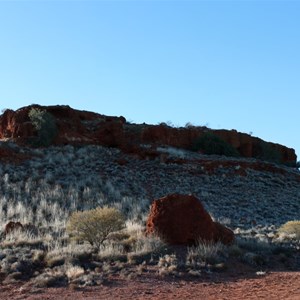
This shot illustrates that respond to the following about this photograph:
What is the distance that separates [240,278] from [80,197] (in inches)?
541

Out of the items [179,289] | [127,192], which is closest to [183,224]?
[179,289]

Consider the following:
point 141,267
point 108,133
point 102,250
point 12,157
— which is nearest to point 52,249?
point 102,250

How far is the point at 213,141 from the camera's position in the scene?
3931cm

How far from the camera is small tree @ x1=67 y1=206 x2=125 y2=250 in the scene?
14133 millimetres

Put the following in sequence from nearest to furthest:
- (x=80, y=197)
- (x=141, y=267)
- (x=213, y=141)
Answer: (x=141, y=267) → (x=80, y=197) → (x=213, y=141)

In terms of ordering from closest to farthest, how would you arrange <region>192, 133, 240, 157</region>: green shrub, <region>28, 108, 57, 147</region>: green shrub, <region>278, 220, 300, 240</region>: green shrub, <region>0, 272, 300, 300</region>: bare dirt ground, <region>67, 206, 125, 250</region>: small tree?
<region>0, 272, 300, 300</region>: bare dirt ground, <region>67, 206, 125, 250</region>: small tree, <region>278, 220, 300, 240</region>: green shrub, <region>28, 108, 57, 147</region>: green shrub, <region>192, 133, 240, 157</region>: green shrub

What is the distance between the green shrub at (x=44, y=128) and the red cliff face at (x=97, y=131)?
0.52 metres

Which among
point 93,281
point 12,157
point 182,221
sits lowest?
point 93,281

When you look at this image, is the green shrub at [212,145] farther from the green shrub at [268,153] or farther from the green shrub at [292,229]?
the green shrub at [292,229]

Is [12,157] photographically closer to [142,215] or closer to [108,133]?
[108,133]

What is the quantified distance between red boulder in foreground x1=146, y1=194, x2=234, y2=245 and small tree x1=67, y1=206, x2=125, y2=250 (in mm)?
1055

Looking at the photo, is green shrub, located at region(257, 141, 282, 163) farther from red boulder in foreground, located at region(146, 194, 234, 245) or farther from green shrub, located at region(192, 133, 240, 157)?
red boulder in foreground, located at region(146, 194, 234, 245)

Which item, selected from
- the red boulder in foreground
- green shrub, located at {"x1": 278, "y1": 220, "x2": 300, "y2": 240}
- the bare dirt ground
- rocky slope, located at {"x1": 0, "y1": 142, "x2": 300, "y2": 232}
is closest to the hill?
rocky slope, located at {"x1": 0, "y1": 142, "x2": 300, "y2": 232}

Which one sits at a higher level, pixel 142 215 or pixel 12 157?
pixel 12 157
